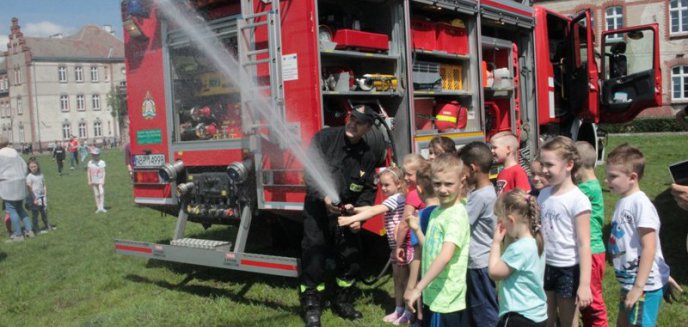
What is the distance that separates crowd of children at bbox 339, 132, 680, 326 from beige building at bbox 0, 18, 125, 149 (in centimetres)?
6656

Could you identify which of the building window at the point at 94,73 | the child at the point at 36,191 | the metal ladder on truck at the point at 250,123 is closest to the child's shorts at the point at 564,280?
the metal ladder on truck at the point at 250,123

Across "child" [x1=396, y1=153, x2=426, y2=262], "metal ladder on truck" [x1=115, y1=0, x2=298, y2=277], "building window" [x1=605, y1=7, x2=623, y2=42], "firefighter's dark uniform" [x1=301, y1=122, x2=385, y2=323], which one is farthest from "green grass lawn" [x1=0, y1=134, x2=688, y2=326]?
"building window" [x1=605, y1=7, x2=623, y2=42]

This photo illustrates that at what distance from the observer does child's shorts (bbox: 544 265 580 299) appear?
11.9ft

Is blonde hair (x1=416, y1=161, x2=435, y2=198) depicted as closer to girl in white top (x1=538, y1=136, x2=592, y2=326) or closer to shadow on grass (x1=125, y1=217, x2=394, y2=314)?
girl in white top (x1=538, y1=136, x2=592, y2=326)

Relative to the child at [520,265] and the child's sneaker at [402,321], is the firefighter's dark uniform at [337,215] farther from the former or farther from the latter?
the child at [520,265]

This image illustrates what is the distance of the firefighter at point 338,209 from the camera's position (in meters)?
4.95

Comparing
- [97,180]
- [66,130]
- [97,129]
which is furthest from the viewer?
[97,129]

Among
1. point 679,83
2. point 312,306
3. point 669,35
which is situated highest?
point 669,35

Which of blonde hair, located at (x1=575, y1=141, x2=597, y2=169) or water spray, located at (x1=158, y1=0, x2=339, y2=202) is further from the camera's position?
water spray, located at (x1=158, y1=0, x2=339, y2=202)

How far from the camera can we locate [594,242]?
3871 millimetres

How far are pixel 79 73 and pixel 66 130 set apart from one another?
250 inches

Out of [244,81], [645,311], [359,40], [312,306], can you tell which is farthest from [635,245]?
[244,81]

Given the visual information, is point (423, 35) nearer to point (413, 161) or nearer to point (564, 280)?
point (413, 161)

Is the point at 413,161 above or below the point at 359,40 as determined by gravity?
below
